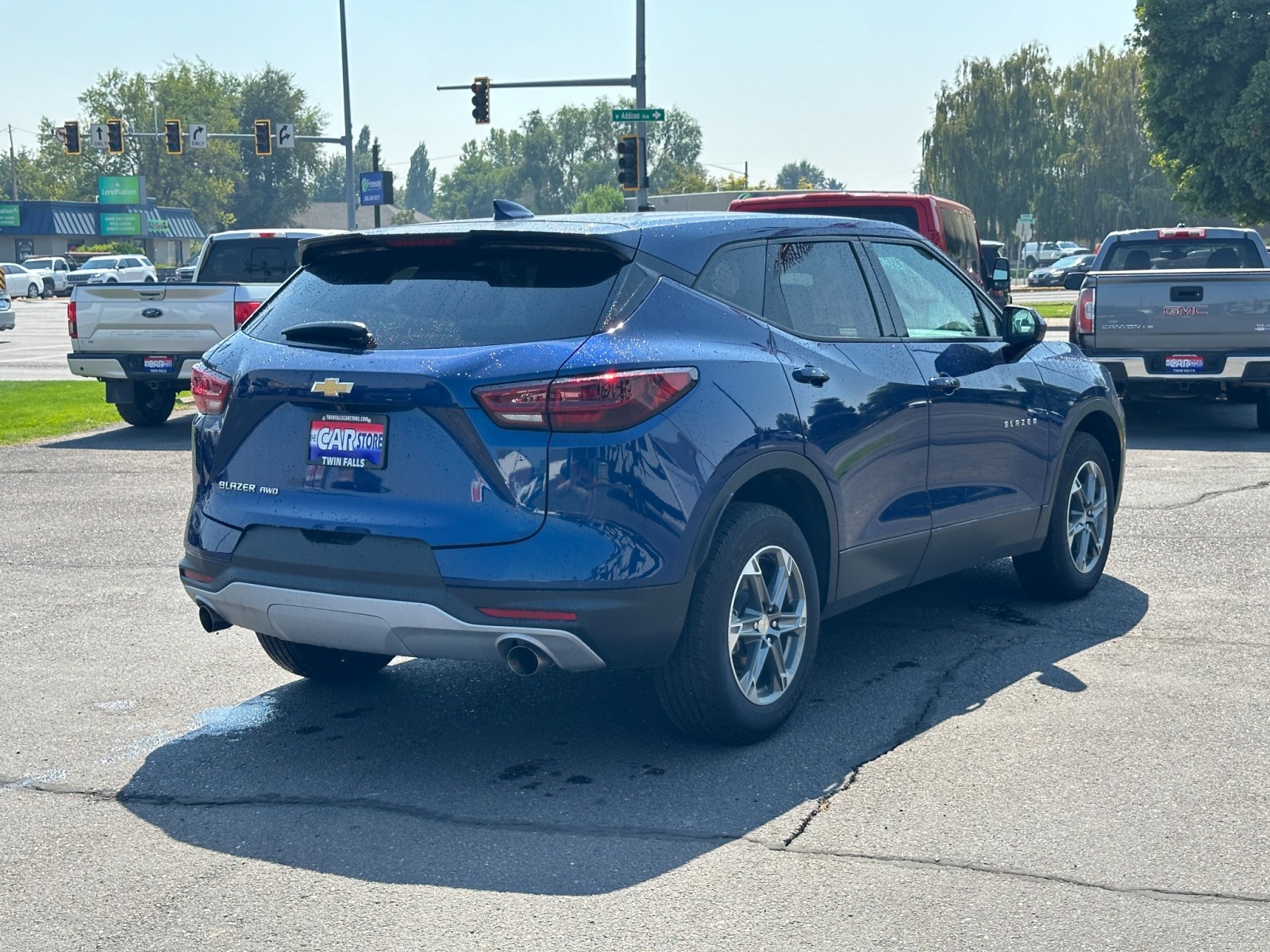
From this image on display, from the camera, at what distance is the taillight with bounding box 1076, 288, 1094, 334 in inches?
571

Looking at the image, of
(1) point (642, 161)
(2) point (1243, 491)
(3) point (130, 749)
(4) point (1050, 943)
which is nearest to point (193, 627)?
(3) point (130, 749)

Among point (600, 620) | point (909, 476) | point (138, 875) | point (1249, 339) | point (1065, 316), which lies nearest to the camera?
point (138, 875)

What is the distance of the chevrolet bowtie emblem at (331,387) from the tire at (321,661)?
4.40 feet

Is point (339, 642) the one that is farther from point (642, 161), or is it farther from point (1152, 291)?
point (642, 161)

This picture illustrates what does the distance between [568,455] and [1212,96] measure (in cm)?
3513

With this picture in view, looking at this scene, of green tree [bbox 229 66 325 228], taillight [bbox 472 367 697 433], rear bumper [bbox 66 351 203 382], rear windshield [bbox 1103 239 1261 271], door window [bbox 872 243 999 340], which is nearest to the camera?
taillight [bbox 472 367 697 433]

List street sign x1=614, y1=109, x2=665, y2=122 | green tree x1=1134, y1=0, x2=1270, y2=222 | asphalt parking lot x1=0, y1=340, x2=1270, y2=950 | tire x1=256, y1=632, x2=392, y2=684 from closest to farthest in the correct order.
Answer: asphalt parking lot x1=0, y1=340, x2=1270, y2=950
tire x1=256, y1=632, x2=392, y2=684
street sign x1=614, y1=109, x2=665, y2=122
green tree x1=1134, y1=0, x2=1270, y2=222

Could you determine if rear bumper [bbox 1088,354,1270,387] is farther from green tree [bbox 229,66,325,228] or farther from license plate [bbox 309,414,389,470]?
green tree [bbox 229,66,325,228]

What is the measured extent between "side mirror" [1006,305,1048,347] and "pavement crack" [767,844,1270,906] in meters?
3.26

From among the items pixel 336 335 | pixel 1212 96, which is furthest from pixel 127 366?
pixel 1212 96

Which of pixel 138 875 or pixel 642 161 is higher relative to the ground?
pixel 642 161

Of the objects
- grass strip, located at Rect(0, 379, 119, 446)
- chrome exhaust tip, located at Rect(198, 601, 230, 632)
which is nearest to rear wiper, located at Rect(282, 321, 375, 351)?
chrome exhaust tip, located at Rect(198, 601, 230, 632)

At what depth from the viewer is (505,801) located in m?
4.73

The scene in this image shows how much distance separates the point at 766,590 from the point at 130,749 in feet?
7.22
